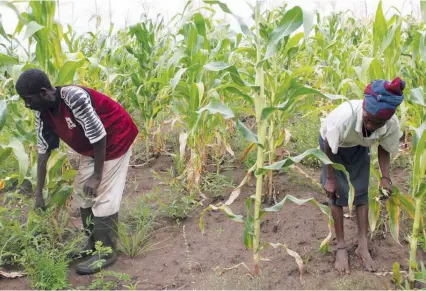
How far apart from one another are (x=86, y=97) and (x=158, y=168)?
2.01m

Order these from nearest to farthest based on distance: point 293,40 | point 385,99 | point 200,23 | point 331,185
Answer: point 385,99, point 331,185, point 293,40, point 200,23

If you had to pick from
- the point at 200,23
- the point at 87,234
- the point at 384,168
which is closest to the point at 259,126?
the point at 384,168

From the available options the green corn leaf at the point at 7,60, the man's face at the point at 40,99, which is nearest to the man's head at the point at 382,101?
the man's face at the point at 40,99

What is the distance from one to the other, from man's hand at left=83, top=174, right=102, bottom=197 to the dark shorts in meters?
1.40

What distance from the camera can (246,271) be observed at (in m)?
2.82

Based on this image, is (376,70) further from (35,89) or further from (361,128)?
(35,89)

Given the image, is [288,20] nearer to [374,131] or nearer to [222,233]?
[374,131]

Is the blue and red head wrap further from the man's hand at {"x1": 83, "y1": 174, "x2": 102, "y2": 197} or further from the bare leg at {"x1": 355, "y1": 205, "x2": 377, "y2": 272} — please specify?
the man's hand at {"x1": 83, "y1": 174, "x2": 102, "y2": 197}

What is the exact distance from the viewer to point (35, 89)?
248 cm

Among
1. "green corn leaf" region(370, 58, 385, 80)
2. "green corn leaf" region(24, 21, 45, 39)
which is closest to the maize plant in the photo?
"green corn leaf" region(370, 58, 385, 80)

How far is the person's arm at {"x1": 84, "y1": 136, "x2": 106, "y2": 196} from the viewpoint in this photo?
2727 millimetres

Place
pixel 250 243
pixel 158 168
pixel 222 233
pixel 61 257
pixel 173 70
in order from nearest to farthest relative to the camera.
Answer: pixel 250 243 → pixel 61 257 → pixel 222 233 → pixel 173 70 → pixel 158 168

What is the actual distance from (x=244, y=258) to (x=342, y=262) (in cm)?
64

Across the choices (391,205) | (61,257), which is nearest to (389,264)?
(391,205)
